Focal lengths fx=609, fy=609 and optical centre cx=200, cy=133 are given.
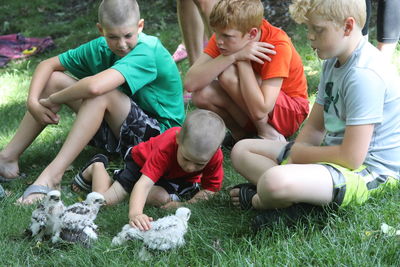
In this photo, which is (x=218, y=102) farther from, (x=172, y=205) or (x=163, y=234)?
(x=163, y=234)

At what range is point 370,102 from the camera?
2.73 meters

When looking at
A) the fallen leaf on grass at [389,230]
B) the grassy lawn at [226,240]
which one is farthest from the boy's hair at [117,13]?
the fallen leaf on grass at [389,230]

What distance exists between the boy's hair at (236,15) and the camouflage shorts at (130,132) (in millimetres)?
827

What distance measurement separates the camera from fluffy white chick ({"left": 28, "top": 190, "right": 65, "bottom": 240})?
118 inches

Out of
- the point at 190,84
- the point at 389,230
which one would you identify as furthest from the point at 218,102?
the point at 389,230

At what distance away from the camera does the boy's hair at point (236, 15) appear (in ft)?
11.7

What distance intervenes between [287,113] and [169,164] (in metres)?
0.97

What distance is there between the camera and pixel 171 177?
356 centimetres

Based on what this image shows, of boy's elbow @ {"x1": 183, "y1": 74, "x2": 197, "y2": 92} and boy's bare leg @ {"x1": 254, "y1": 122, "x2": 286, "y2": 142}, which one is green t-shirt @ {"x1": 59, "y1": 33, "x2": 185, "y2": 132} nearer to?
boy's elbow @ {"x1": 183, "y1": 74, "x2": 197, "y2": 92}

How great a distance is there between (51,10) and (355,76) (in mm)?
8422

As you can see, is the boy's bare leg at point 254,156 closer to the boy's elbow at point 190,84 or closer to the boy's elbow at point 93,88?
the boy's elbow at point 190,84

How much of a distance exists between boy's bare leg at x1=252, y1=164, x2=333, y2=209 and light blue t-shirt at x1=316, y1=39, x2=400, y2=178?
0.27 meters

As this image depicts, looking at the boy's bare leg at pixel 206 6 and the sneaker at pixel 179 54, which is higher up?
the boy's bare leg at pixel 206 6

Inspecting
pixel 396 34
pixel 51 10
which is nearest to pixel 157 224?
pixel 396 34
